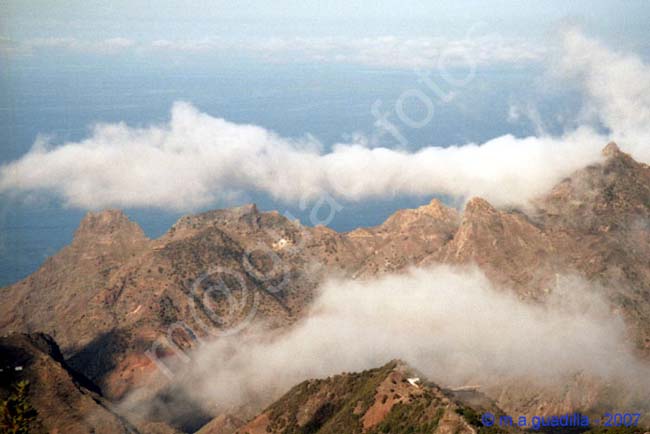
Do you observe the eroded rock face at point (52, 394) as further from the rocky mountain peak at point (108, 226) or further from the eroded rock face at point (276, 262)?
the rocky mountain peak at point (108, 226)

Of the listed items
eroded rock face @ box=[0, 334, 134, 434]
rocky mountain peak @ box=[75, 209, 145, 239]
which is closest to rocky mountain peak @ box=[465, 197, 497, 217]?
rocky mountain peak @ box=[75, 209, 145, 239]

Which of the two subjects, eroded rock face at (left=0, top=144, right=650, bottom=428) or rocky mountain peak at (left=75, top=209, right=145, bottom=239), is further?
rocky mountain peak at (left=75, top=209, right=145, bottom=239)

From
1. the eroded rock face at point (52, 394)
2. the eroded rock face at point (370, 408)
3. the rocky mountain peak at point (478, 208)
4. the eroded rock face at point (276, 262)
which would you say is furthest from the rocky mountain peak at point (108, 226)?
the eroded rock face at point (370, 408)

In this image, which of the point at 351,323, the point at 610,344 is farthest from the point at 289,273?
the point at 610,344

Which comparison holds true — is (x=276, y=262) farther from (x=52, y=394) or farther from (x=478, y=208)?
(x=52, y=394)

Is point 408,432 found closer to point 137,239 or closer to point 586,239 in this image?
point 586,239

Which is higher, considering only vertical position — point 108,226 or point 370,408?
point 108,226

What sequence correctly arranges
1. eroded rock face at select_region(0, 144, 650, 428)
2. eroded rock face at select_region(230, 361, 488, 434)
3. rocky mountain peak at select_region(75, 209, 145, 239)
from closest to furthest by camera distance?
eroded rock face at select_region(230, 361, 488, 434) < eroded rock face at select_region(0, 144, 650, 428) < rocky mountain peak at select_region(75, 209, 145, 239)

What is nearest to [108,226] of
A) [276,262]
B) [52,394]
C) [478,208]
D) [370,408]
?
[276,262]

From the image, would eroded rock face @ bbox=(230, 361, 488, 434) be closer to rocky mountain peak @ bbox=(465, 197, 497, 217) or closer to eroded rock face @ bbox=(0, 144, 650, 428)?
eroded rock face @ bbox=(0, 144, 650, 428)
